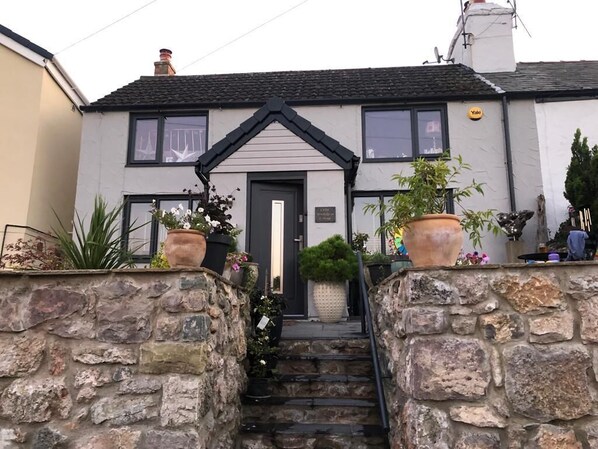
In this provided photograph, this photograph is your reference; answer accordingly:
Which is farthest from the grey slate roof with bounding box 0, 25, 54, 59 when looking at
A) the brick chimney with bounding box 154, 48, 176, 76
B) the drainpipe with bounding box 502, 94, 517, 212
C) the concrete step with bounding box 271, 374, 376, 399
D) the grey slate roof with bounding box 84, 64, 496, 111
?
the drainpipe with bounding box 502, 94, 517, 212

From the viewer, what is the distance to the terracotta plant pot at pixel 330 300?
7.29 m

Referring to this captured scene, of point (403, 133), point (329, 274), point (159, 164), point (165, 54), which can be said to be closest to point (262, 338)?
point (329, 274)

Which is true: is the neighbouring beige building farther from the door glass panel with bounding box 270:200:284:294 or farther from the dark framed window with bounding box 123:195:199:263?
the door glass panel with bounding box 270:200:284:294

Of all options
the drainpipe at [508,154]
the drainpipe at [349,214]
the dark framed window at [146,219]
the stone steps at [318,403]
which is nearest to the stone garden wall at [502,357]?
the stone steps at [318,403]

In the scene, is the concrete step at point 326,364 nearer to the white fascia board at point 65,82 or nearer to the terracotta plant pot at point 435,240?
the terracotta plant pot at point 435,240

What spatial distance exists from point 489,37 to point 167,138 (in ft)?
27.6

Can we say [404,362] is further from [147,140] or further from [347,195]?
[147,140]

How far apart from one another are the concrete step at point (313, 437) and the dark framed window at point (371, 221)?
509cm

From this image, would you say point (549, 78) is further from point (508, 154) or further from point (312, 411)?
point (312, 411)

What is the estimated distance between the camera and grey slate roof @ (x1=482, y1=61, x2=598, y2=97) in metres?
10.1

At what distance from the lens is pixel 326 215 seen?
815cm

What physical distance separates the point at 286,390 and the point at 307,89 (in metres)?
8.18

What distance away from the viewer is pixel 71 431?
124 inches

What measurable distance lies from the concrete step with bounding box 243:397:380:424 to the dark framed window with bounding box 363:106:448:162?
6559 millimetres
